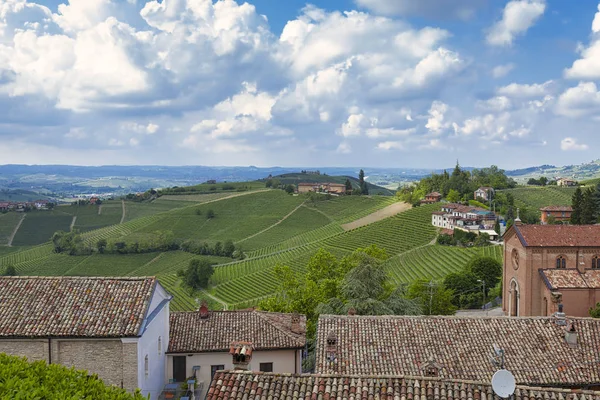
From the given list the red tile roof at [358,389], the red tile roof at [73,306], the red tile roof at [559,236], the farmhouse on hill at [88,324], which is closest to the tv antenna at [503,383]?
the red tile roof at [358,389]

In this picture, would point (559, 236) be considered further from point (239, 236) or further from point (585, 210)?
point (239, 236)

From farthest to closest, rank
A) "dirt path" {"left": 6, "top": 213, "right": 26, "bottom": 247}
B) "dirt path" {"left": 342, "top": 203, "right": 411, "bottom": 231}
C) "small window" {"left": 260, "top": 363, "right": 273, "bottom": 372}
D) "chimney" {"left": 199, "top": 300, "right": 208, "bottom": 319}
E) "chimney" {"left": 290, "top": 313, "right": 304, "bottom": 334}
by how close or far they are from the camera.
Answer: "dirt path" {"left": 6, "top": 213, "right": 26, "bottom": 247} < "dirt path" {"left": 342, "top": 203, "right": 411, "bottom": 231} < "chimney" {"left": 290, "top": 313, "right": 304, "bottom": 334} < "chimney" {"left": 199, "top": 300, "right": 208, "bottom": 319} < "small window" {"left": 260, "top": 363, "right": 273, "bottom": 372}

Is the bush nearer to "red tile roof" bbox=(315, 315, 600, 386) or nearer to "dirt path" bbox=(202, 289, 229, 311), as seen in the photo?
"red tile roof" bbox=(315, 315, 600, 386)

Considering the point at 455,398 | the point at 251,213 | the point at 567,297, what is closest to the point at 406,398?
the point at 455,398

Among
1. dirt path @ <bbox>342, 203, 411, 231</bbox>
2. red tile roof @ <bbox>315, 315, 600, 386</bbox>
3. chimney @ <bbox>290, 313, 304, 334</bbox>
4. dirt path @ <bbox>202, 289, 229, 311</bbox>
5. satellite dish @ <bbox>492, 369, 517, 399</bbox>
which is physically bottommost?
dirt path @ <bbox>202, 289, 229, 311</bbox>

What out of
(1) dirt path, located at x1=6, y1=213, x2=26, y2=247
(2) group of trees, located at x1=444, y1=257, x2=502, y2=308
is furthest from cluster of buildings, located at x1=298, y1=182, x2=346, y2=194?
(2) group of trees, located at x1=444, y1=257, x2=502, y2=308

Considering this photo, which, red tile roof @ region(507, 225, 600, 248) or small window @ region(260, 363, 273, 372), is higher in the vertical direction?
red tile roof @ region(507, 225, 600, 248)

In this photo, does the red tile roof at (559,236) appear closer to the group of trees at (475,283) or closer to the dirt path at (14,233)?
the group of trees at (475,283)
